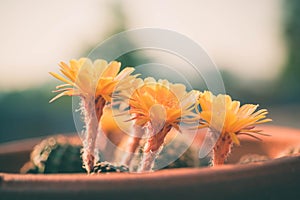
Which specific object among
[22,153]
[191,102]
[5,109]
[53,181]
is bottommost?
[5,109]

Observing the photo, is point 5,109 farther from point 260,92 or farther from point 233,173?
point 233,173

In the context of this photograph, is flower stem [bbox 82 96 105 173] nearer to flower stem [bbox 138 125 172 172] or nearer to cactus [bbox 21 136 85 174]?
flower stem [bbox 138 125 172 172]

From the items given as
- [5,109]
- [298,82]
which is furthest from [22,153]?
[298,82]

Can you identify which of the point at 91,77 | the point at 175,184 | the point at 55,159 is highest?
the point at 91,77

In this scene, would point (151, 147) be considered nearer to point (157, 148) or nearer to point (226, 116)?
point (157, 148)

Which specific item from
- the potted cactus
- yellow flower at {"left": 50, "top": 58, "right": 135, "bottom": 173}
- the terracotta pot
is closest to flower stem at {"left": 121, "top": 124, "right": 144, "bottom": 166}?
the potted cactus

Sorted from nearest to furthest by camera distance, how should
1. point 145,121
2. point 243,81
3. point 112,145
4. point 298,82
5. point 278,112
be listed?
point 145,121
point 112,145
point 278,112
point 243,81
point 298,82

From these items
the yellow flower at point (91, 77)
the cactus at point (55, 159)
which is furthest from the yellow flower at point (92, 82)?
the cactus at point (55, 159)

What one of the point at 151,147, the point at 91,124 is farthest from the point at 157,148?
the point at 91,124
